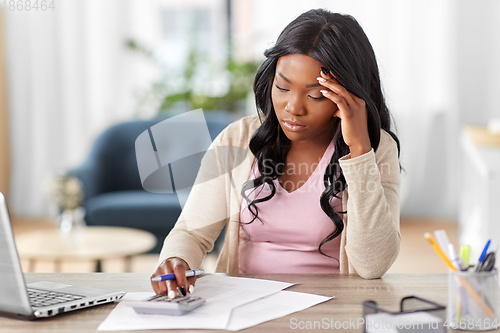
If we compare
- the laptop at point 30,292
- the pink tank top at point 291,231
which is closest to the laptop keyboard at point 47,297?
the laptop at point 30,292

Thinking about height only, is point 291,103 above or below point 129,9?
below

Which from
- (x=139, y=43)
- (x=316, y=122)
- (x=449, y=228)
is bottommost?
Answer: (x=449, y=228)

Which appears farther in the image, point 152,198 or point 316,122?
point 152,198

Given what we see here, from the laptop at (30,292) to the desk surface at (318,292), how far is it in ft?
0.04

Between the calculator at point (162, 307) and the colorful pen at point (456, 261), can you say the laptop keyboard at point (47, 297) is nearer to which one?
the calculator at point (162, 307)

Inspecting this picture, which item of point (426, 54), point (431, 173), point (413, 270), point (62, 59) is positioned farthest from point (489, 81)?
point (62, 59)

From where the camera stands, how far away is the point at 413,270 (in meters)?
3.05

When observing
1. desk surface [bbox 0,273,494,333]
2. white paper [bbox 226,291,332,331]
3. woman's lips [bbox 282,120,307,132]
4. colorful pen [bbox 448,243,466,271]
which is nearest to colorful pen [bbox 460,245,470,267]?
colorful pen [bbox 448,243,466,271]

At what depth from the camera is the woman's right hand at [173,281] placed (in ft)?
3.15

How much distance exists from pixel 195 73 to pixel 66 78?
112 cm

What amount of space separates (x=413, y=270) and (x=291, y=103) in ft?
7.18

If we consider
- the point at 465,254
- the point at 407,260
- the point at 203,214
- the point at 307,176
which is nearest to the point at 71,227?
the point at 203,214

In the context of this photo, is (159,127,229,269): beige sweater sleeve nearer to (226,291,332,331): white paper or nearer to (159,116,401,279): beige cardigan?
(159,116,401,279): beige cardigan

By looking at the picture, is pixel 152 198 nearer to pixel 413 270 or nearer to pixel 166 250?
pixel 413 270
